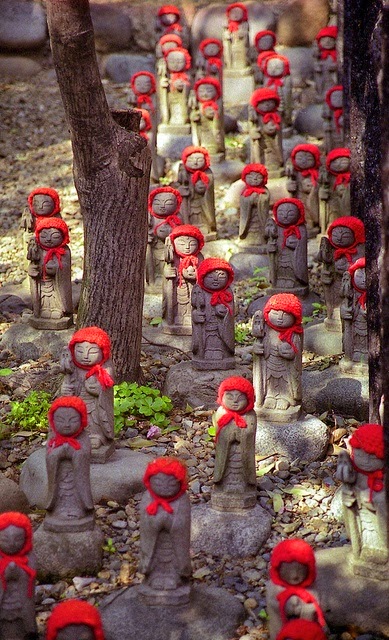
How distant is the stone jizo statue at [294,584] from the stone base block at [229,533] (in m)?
1.00

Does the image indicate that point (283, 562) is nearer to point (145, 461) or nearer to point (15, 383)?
point (145, 461)

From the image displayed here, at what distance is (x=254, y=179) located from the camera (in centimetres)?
964

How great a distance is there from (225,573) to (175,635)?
2.16 ft

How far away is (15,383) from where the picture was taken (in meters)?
7.65

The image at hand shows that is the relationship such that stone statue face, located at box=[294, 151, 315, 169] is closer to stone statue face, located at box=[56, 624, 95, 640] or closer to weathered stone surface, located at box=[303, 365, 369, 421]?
weathered stone surface, located at box=[303, 365, 369, 421]

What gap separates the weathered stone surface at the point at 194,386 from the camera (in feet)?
23.7

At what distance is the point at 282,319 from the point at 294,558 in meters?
2.19

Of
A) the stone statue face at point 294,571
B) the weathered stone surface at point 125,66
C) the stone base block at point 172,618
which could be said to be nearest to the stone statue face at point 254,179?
the stone base block at point 172,618

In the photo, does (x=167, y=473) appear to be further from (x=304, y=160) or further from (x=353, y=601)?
(x=304, y=160)

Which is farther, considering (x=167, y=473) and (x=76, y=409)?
(x=76, y=409)

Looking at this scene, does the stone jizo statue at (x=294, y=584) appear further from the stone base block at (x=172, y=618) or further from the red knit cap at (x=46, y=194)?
the red knit cap at (x=46, y=194)

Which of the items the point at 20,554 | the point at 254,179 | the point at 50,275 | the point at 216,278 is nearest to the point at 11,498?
the point at 20,554

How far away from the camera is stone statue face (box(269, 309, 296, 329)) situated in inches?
259

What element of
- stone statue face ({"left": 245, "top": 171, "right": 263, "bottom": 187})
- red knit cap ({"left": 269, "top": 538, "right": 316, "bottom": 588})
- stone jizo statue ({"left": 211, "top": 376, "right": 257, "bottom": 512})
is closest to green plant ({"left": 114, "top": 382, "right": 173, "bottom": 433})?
stone jizo statue ({"left": 211, "top": 376, "right": 257, "bottom": 512})
